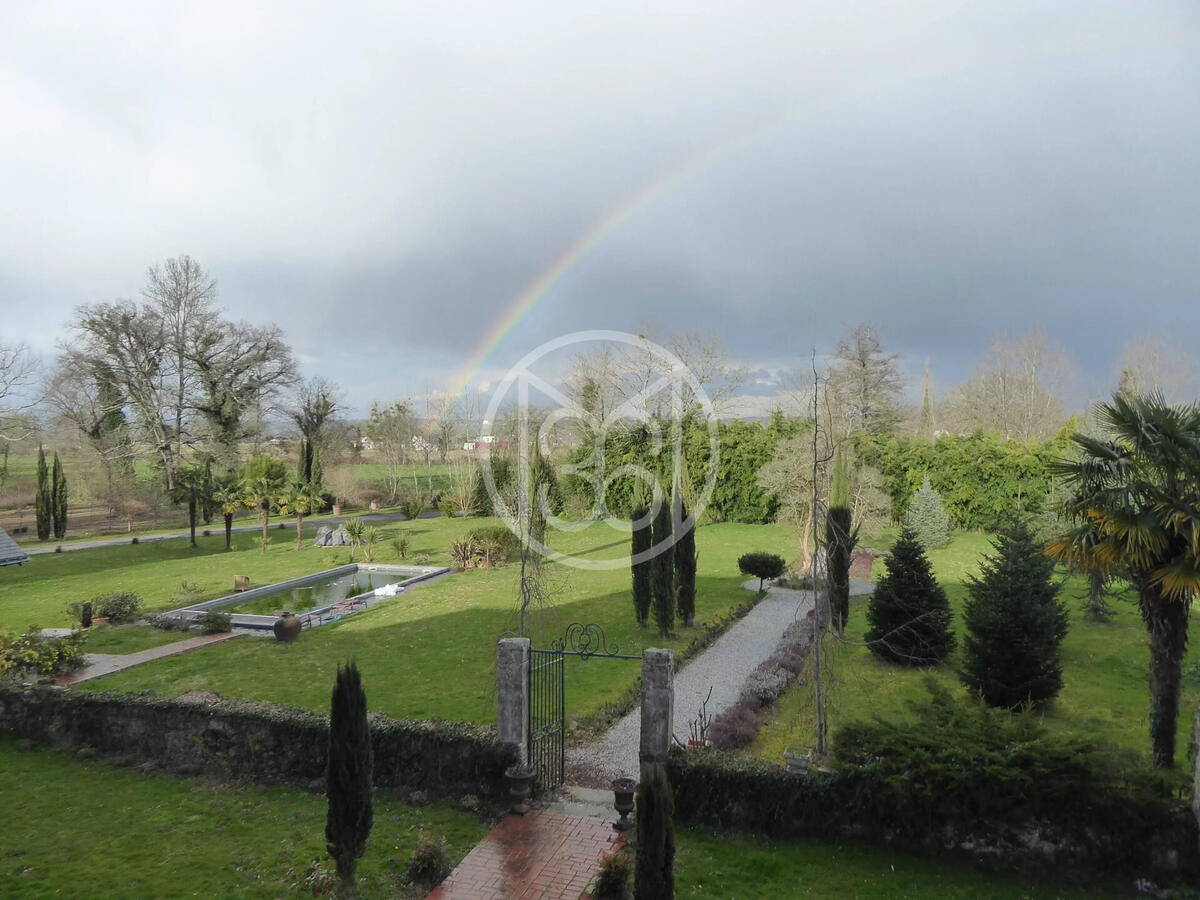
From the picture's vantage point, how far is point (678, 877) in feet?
23.1

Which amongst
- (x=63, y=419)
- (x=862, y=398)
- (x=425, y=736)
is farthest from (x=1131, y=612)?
(x=63, y=419)

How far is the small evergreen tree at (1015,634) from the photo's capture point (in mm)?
11148

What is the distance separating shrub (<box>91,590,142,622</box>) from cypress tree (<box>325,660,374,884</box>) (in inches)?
553

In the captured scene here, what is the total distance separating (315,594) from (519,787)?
15403mm

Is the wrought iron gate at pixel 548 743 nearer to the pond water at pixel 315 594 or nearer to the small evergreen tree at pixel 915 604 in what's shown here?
the small evergreen tree at pixel 915 604

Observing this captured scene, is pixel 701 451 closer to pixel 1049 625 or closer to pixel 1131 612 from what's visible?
pixel 1131 612

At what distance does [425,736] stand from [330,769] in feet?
7.66

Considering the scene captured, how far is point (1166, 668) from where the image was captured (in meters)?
8.37

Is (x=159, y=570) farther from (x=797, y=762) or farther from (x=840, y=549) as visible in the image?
(x=797, y=762)

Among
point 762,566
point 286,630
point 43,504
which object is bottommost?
point 286,630

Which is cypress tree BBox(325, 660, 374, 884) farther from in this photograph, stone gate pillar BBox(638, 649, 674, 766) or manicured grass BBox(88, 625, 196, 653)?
manicured grass BBox(88, 625, 196, 653)

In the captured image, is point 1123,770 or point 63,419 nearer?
point 1123,770

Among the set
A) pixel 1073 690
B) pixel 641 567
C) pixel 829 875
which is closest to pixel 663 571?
pixel 641 567

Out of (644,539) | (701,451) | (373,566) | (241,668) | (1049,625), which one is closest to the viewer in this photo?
(1049,625)
